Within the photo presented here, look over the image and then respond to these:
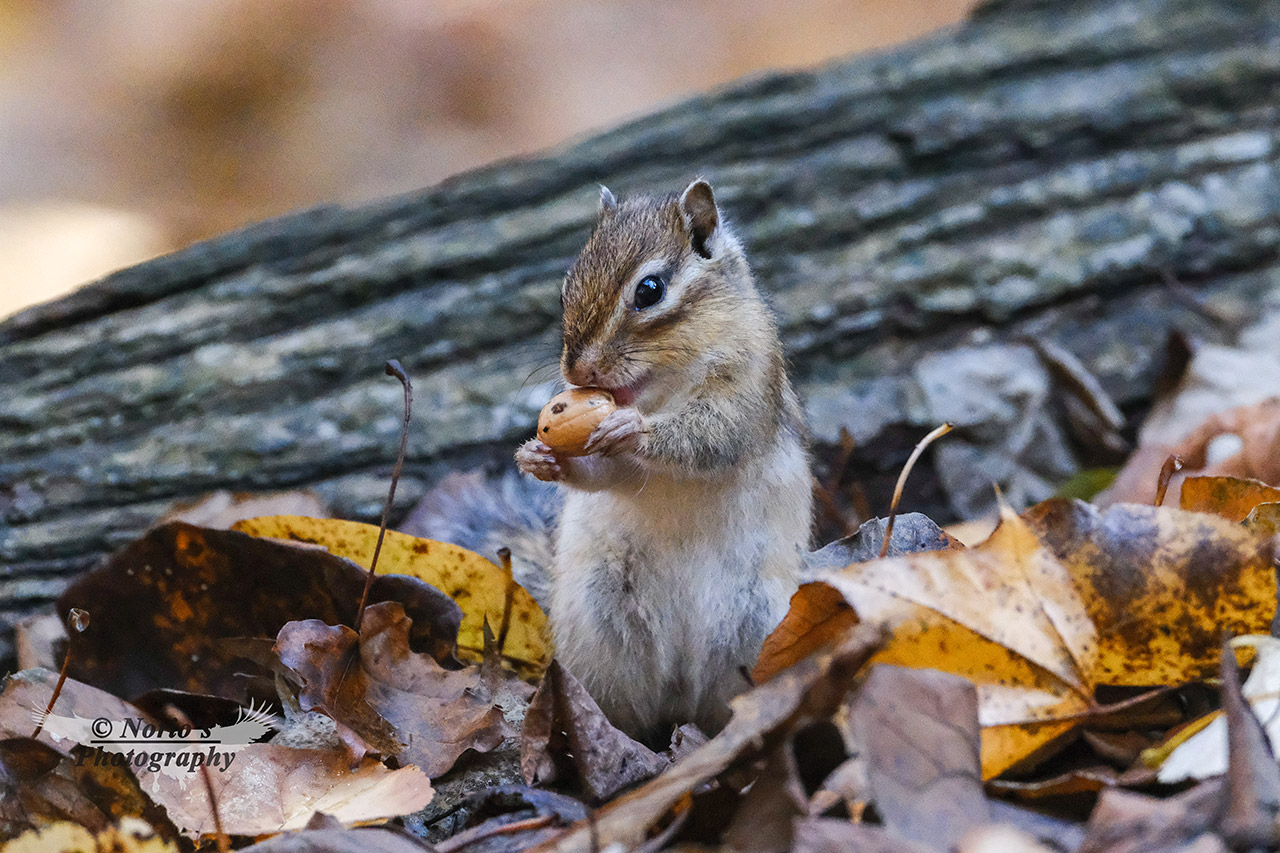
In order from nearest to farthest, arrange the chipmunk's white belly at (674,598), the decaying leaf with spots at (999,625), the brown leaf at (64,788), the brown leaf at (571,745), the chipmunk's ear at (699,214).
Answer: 1. the decaying leaf with spots at (999,625)
2. the brown leaf at (64,788)
3. the brown leaf at (571,745)
4. the chipmunk's white belly at (674,598)
5. the chipmunk's ear at (699,214)

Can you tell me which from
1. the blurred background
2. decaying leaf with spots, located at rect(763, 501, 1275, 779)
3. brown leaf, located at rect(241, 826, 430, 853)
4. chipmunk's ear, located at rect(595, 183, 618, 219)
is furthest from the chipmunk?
the blurred background

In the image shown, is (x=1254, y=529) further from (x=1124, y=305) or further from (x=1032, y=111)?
(x=1032, y=111)

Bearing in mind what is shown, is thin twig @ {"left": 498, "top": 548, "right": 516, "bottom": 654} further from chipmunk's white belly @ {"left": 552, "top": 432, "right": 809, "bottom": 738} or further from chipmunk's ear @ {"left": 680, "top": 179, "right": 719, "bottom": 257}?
chipmunk's ear @ {"left": 680, "top": 179, "right": 719, "bottom": 257}

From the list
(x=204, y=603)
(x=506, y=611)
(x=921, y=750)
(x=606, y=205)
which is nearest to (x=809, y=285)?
(x=606, y=205)

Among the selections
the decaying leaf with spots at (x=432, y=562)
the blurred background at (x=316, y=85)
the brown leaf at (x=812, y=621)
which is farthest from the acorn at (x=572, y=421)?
the blurred background at (x=316, y=85)

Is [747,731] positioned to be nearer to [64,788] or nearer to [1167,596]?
[1167,596]

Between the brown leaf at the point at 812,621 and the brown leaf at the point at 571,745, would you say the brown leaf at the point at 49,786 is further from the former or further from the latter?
the brown leaf at the point at 812,621

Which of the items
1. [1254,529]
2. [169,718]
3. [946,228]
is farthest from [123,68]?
[1254,529]
